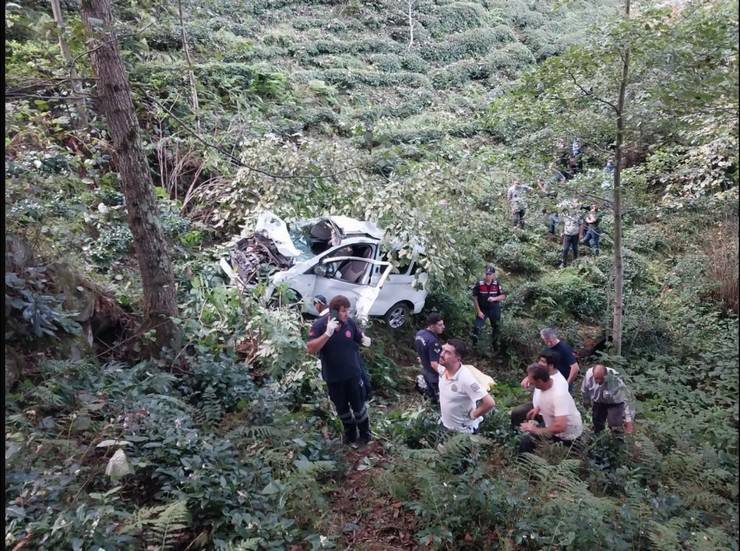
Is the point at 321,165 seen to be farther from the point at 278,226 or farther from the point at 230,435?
the point at 230,435

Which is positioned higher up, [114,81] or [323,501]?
[114,81]

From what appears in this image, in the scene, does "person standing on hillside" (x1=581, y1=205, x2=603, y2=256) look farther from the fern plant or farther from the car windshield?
the fern plant

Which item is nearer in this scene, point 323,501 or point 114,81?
point 323,501

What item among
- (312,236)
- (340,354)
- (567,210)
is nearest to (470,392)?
(340,354)

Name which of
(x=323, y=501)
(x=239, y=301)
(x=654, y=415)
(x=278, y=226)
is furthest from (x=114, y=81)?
(x=654, y=415)

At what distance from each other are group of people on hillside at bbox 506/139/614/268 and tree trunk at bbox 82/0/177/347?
587cm

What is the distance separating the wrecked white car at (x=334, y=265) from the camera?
923 cm

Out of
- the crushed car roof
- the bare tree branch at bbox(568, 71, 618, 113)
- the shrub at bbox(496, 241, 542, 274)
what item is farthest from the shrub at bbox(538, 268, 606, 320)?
the bare tree branch at bbox(568, 71, 618, 113)

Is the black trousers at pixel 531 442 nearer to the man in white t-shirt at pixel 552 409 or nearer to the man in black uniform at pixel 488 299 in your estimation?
the man in white t-shirt at pixel 552 409

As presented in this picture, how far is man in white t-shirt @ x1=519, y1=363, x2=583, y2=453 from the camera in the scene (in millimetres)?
5348

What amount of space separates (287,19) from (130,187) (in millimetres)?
26102

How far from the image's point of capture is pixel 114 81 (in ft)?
20.4

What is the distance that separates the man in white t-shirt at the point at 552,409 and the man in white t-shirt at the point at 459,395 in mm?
460

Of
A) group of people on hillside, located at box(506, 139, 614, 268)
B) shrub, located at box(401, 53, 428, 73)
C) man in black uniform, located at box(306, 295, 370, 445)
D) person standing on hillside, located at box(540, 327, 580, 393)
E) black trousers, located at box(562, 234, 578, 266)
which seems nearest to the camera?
man in black uniform, located at box(306, 295, 370, 445)
